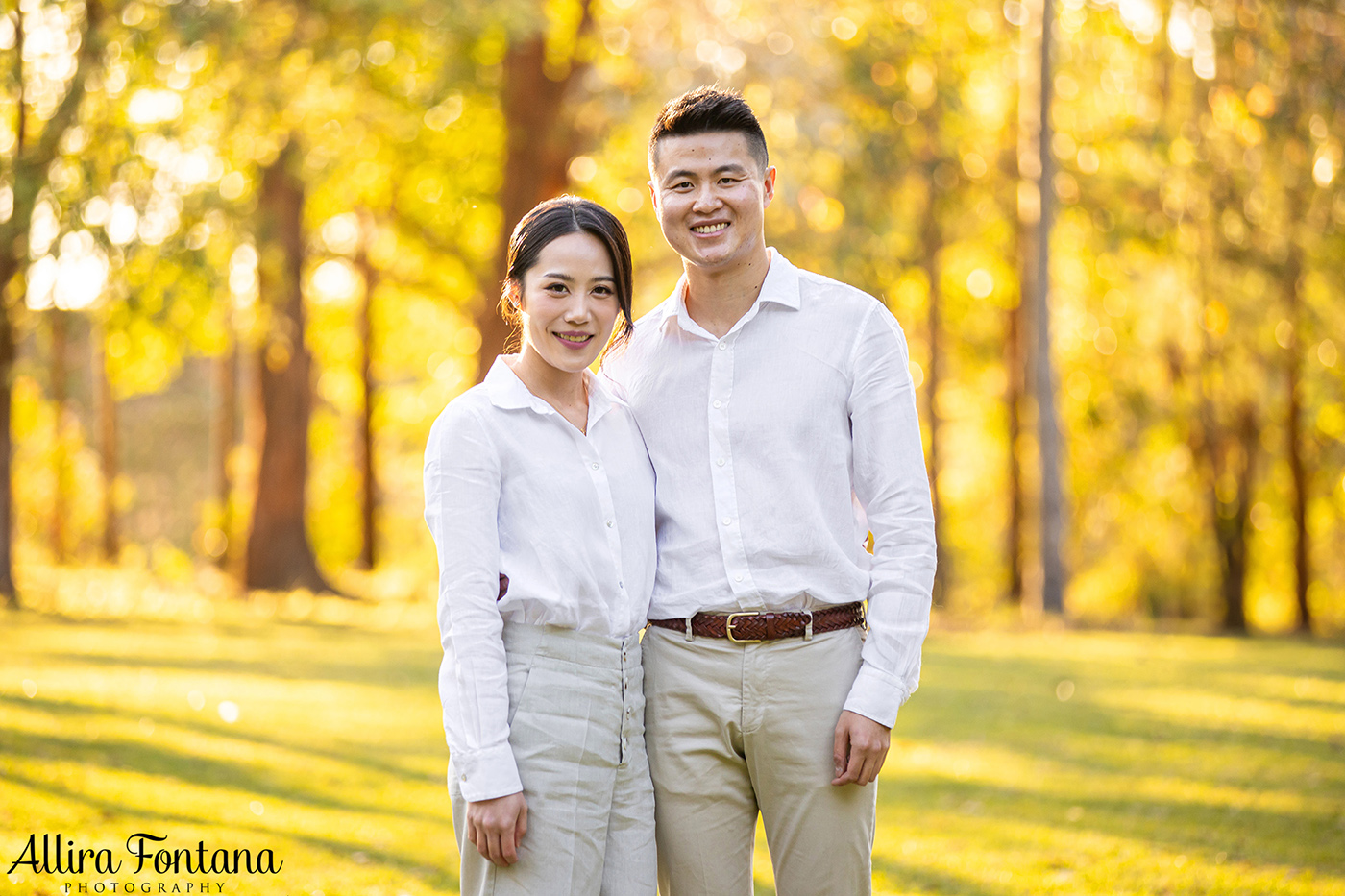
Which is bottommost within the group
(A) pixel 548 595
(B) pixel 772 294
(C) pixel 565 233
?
(A) pixel 548 595

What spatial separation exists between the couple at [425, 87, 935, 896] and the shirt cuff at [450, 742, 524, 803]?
0.01m

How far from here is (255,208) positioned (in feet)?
46.4

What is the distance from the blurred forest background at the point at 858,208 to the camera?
12.7 meters

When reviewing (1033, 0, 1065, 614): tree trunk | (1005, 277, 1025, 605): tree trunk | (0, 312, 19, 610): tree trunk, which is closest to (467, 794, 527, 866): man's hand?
(0, 312, 19, 610): tree trunk

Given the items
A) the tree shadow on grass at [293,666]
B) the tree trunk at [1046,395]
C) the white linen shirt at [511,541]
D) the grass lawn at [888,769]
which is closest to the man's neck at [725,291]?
the white linen shirt at [511,541]

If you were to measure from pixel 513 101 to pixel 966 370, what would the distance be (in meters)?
12.6

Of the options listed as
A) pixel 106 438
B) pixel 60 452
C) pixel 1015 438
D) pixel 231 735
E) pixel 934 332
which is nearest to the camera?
pixel 231 735

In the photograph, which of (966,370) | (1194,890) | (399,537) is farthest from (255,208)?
(399,537)

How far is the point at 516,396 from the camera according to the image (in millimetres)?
2900

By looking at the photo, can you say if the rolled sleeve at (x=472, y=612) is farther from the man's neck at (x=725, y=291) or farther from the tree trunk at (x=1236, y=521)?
the tree trunk at (x=1236, y=521)

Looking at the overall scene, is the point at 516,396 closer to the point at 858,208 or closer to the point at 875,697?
the point at 875,697

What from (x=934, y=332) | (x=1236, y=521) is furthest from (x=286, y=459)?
(x=1236, y=521)

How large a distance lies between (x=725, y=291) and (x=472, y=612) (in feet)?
3.38

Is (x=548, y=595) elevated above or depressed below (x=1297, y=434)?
below
